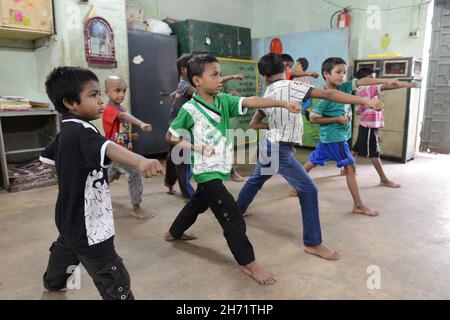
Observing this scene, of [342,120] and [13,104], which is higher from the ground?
[13,104]

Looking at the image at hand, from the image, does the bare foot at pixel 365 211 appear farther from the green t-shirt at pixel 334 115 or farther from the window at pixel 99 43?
the window at pixel 99 43

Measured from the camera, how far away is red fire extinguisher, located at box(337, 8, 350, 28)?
18.2 ft

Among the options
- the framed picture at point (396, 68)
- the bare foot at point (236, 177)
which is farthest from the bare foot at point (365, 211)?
the framed picture at point (396, 68)

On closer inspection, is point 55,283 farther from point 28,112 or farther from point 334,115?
point 28,112

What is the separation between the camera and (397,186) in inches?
147

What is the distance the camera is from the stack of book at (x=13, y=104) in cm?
362

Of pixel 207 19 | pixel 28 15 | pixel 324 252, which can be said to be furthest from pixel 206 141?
A: pixel 207 19

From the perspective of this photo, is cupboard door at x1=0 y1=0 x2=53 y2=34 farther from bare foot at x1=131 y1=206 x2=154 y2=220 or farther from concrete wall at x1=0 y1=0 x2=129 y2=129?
bare foot at x1=131 y1=206 x2=154 y2=220

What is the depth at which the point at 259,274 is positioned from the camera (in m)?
1.88

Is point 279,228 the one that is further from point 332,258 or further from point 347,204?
point 347,204

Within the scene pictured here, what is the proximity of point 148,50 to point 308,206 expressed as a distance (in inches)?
143

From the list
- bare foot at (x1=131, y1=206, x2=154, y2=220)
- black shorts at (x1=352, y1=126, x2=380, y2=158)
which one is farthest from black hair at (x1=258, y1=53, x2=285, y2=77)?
black shorts at (x1=352, y1=126, x2=380, y2=158)

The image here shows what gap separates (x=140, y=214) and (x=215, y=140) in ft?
4.27
